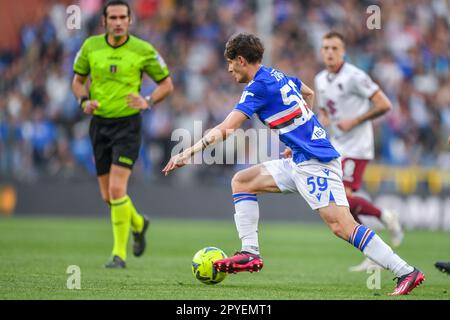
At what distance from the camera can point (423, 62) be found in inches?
825

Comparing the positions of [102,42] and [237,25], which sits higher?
[237,25]

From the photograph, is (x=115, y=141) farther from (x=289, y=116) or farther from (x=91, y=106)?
(x=289, y=116)

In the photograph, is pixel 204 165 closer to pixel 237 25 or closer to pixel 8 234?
pixel 237 25

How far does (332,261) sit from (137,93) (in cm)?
348

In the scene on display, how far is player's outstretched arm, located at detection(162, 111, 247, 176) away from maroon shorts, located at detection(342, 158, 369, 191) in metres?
3.51

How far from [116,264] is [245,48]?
3.17 metres

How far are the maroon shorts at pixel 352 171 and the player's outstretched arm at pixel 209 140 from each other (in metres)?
3.51

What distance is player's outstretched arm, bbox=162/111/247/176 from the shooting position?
7.24m

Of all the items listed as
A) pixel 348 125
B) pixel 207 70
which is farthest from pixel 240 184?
pixel 207 70

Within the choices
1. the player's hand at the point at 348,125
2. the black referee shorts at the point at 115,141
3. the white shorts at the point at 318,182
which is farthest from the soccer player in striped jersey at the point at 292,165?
the player's hand at the point at 348,125

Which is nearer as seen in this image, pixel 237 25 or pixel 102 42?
pixel 102 42

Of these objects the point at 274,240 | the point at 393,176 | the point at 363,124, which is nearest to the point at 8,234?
the point at 274,240

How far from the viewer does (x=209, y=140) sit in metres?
7.46

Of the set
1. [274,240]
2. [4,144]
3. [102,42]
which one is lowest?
[274,240]
